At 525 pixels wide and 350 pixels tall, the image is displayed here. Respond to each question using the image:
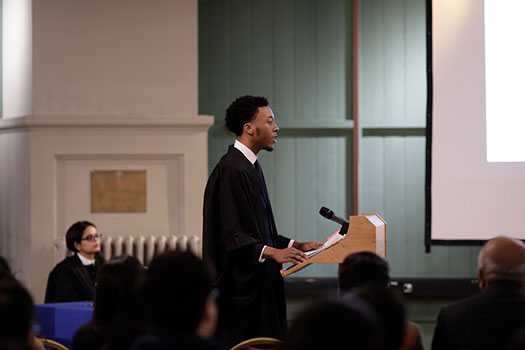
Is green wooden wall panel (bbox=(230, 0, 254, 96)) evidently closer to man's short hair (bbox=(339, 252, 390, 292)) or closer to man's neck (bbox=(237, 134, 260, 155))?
man's neck (bbox=(237, 134, 260, 155))

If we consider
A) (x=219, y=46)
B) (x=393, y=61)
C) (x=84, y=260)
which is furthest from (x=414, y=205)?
(x=84, y=260)

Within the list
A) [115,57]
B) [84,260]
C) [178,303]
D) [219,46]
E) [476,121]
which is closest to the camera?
[178,303]

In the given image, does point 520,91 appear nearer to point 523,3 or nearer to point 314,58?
point 523,3

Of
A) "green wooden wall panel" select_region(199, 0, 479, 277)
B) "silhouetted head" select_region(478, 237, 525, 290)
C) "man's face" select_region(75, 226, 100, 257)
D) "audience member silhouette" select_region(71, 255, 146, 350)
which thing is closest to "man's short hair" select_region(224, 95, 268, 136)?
"audience member silhouette" select_region(71, 255, 146, 350)

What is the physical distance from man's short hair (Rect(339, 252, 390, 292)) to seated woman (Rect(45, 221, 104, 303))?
2.84 m

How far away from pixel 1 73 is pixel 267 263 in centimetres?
334

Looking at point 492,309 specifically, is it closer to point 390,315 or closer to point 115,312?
point 390,315

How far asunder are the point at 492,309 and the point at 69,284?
3.09m

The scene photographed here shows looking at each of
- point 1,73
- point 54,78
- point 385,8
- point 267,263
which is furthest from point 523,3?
point 1,73

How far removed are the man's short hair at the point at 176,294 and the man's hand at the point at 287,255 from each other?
1.75 meters

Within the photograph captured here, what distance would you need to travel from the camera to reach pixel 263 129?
356 centimetres

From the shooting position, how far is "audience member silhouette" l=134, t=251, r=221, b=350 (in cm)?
144

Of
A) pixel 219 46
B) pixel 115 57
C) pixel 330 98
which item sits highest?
pixel 219 46

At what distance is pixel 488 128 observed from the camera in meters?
5.01
